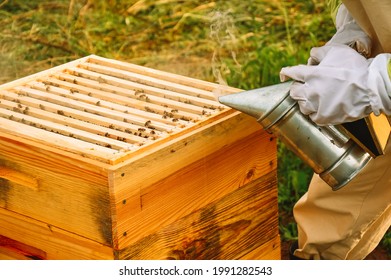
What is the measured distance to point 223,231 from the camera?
11.6 ft

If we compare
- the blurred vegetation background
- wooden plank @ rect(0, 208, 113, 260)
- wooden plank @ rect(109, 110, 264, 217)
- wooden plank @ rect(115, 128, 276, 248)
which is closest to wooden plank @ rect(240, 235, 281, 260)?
wooden plank @ rect(115, 128, 276, 248)

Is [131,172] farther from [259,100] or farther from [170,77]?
[170,77]

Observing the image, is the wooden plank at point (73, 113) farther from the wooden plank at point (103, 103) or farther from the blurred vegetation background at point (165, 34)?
the blurred vegetation background at point (165, 34)

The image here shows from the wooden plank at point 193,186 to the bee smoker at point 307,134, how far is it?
1.03 ft

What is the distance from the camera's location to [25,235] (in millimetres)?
3422

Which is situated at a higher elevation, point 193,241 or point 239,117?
point 239,117

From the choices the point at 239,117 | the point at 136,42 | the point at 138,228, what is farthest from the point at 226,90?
the point at 136,42

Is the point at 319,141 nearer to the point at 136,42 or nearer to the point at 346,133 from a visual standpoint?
the point at 346,133

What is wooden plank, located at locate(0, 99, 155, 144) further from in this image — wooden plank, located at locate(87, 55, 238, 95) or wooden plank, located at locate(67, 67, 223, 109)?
wooden plank, located at locate(87, 55, 238, 95)

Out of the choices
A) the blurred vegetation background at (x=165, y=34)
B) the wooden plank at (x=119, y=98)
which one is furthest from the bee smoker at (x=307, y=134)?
the blurred vegetation background at (x=165, y=34)

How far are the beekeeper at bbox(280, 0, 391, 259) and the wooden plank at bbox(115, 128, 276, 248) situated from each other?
40 cm

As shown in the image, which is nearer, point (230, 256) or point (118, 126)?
point (118, 126)

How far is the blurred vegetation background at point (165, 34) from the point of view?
225 inches

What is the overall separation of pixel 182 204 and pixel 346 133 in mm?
615
